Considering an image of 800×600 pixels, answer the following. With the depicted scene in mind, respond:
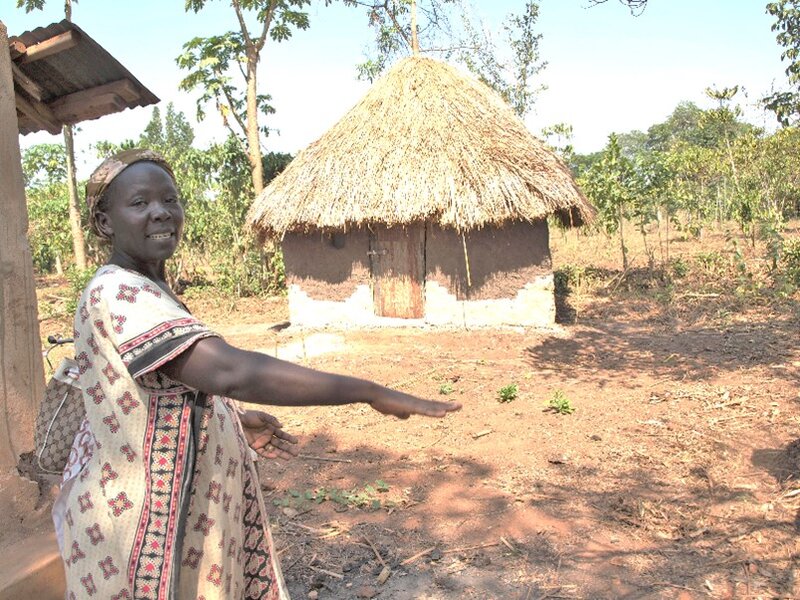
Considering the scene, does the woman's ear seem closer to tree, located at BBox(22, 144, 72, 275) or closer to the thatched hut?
the thatched hut

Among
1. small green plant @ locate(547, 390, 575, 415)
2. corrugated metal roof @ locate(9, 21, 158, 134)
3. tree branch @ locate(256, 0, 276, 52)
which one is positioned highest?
tree branch @ locate(256, 0, 276, 52)

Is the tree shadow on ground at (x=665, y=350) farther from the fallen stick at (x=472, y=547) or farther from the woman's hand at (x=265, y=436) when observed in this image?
the woman's hand at (x=265, y=436)

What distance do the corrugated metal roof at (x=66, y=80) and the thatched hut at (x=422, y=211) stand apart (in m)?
5.97

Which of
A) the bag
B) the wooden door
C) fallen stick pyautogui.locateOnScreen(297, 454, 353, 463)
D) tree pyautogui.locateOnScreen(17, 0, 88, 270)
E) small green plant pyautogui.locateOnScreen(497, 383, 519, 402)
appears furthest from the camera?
tree pyautogui.locateOnScreen(17, 0, 88, 270)

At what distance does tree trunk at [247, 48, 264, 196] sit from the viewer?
12.4 m

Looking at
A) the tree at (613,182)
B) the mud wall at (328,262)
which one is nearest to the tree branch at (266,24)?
the mud wall at (328,262)

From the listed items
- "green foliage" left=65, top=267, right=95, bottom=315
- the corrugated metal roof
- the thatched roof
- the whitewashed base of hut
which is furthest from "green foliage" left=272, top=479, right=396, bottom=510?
"green foliage" left=65, top=267, right=95, bottom=315

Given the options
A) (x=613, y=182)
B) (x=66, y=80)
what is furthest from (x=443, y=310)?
(x=66, y=80)

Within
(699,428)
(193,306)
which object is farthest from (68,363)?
(193,306)

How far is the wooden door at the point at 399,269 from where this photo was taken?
916cm

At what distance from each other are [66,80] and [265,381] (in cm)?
204

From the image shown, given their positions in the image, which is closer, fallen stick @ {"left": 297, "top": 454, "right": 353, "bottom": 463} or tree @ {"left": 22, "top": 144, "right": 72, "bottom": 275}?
fallen stick @ {"left": 297, "top": 454, "right": 353, "bottom": 463}

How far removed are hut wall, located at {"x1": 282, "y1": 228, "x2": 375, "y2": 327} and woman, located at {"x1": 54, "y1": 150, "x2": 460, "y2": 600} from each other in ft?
25.6

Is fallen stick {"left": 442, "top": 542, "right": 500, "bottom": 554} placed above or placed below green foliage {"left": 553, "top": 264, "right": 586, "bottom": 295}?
below
